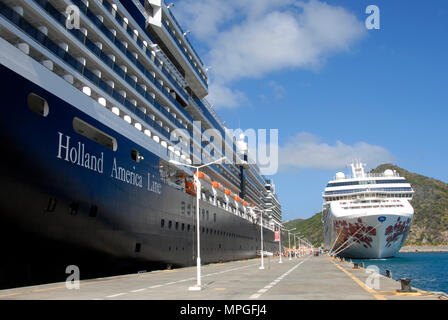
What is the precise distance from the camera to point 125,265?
20469 mm

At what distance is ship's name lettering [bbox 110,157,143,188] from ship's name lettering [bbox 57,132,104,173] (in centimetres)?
124

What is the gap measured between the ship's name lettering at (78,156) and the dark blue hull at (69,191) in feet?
0.13

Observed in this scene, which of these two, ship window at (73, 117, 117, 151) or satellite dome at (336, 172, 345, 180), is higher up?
satellite dome at (336, 172, 345, 180)

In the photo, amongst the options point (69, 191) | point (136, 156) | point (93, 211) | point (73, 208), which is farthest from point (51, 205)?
point (136, 156)

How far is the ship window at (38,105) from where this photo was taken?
1448 centimetres

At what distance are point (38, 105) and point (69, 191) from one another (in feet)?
11.5

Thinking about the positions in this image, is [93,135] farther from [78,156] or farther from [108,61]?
[108,61]

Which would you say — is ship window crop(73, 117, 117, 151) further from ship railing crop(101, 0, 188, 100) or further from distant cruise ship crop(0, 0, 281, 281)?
ship railing crop(101, 0, 188, 100)

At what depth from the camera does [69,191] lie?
1538cm

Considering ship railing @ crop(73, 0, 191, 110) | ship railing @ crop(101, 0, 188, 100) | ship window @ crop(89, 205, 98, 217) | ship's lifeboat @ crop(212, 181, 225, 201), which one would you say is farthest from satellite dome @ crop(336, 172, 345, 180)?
ship window @ crop(89, 205, 98, 217)

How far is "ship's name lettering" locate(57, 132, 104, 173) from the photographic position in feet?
50.1

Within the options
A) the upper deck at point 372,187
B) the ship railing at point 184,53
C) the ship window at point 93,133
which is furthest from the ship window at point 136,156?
the upper deck at point 372,187
